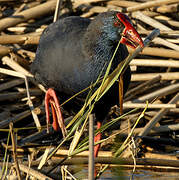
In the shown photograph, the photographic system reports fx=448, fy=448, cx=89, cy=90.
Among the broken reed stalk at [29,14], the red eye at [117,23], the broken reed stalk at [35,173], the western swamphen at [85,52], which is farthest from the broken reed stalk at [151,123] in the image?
the broken reed stalk at [29,14]

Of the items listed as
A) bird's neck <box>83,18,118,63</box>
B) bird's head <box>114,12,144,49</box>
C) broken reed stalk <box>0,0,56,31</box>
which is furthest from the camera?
broken reed stalk <box>0,0,56,31</box>

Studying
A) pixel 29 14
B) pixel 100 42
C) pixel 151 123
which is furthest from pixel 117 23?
pixel 29 14

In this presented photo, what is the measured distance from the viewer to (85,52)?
3.45 metres

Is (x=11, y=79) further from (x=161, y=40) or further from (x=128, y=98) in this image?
(x=161, y=40)

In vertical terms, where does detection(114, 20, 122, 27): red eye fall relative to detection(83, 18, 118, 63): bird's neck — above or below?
above

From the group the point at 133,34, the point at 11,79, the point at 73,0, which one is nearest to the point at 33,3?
the point at 73,0

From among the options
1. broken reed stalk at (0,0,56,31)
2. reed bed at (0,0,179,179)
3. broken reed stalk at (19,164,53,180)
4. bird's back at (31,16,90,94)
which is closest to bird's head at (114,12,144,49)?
bird's back at (31,16,90,94)

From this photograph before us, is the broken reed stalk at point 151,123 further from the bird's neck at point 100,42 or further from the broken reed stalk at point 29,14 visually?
the broken reed stalk at point 29,14

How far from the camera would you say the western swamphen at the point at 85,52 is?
340cm

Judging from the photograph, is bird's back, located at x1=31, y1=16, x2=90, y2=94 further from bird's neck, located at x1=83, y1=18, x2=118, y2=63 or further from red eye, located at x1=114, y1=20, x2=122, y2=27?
red eye, located at x1=114, y1=20, x2=122, y2=27

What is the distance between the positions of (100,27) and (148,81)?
1389 mm

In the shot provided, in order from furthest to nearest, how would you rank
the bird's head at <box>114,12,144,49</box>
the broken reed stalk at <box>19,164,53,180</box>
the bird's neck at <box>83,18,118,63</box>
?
the bird's neck at <box>83,18,118,63</box>, the bird's head at <box>114,12,144,49</box>, the broken reed stalk at <box>19,164,53,180</box>

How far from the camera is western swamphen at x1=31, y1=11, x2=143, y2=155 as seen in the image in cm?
340

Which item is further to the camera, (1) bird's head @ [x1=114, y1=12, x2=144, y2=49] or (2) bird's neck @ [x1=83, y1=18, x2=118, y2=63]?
(2) bird's neck @ [x1=83, y1=18, x2=118, y2=63]
